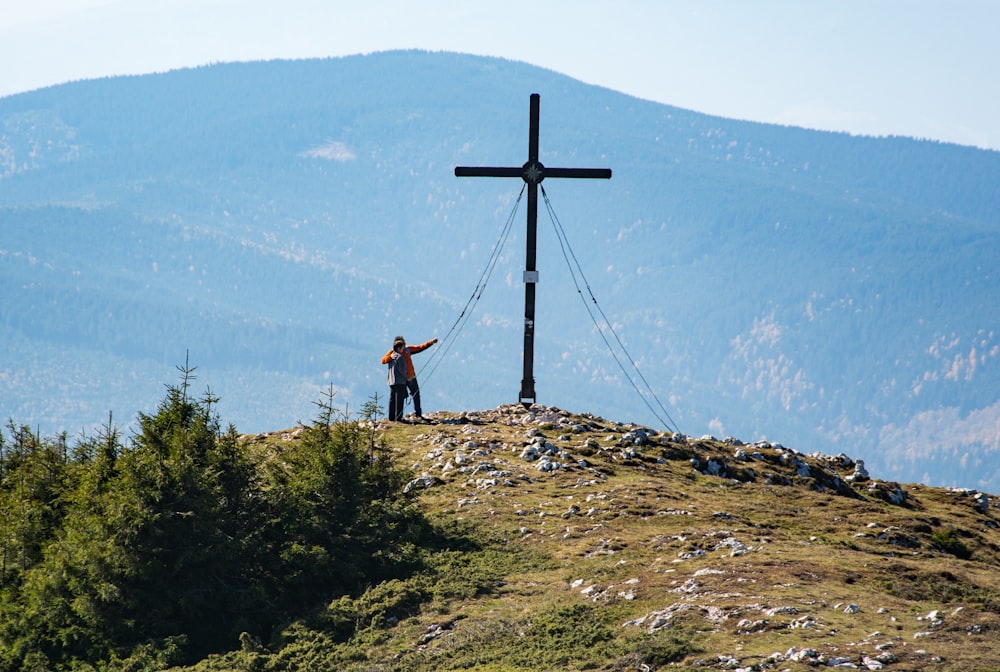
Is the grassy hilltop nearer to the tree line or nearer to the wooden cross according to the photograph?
the tree line

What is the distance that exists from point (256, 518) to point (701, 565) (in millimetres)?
9213

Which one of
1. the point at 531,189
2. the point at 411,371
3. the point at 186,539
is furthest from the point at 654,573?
the point at 531,189

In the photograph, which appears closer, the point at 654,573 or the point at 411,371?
the point at 654,573

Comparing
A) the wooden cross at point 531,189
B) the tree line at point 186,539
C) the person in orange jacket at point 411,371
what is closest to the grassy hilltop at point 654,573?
the tree line at point 186,539

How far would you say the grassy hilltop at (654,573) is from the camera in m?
24.2

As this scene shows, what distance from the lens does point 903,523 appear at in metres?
33.7

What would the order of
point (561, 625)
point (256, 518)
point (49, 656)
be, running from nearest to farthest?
1. point (561, 625)
2. point (49, 656)
3. point (256, 518)

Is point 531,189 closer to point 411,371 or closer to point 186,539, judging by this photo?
point 411,371

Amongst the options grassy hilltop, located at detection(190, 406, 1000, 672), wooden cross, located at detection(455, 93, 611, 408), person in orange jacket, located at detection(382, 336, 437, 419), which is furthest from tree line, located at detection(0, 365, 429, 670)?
wooden cross, located at detection(455, 93, 611, 408)

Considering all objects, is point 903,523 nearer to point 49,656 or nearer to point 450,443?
point 450,443

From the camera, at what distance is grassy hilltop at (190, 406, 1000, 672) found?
2422cm

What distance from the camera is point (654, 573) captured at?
27984mm

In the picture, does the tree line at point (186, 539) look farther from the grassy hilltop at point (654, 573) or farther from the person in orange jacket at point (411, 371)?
the person in orange jacket at point (411, 371)

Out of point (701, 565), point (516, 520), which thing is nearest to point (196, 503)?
point (516, 520)
